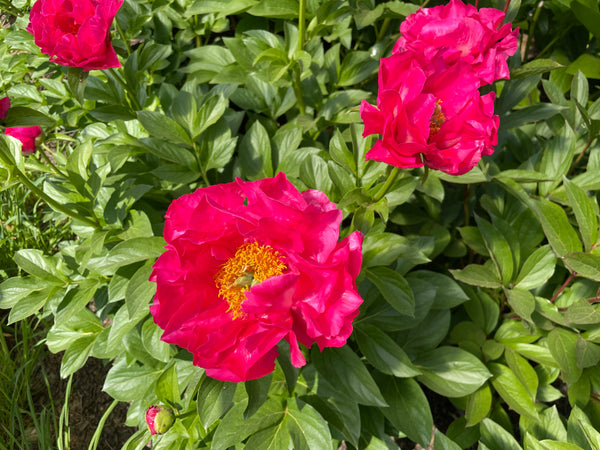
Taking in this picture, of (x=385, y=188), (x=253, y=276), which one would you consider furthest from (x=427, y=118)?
(x=253, y=276)

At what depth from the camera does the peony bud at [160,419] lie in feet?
3.45

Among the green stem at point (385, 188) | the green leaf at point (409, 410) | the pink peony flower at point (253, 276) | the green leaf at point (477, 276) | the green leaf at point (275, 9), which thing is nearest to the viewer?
the pink peony flower at point (253, 276)

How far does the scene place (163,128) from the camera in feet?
4.43

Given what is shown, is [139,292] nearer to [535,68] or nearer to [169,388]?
[169,388]

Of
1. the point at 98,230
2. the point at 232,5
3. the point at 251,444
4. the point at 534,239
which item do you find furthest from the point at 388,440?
the point at 232,5

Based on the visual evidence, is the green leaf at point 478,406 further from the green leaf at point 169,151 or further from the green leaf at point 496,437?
the green leaf at point 169,151

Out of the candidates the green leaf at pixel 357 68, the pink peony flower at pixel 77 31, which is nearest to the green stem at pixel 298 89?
the green leaf at pixel 357 68

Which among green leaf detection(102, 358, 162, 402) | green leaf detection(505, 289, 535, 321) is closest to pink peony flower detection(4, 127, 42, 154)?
green leaf detection(102, 358, 162, 402)

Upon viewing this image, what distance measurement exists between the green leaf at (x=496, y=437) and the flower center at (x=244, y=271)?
885 mm

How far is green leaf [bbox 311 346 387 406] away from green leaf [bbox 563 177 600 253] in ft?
2.41

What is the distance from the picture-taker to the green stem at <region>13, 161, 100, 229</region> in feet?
3.53

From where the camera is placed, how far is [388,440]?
1.32m

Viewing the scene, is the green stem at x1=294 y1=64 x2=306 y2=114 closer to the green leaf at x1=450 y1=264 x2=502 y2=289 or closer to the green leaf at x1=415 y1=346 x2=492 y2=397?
the green leaf at x1=450 y1=264 x2=502 y2=289

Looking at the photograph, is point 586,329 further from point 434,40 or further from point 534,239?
point 434,40
